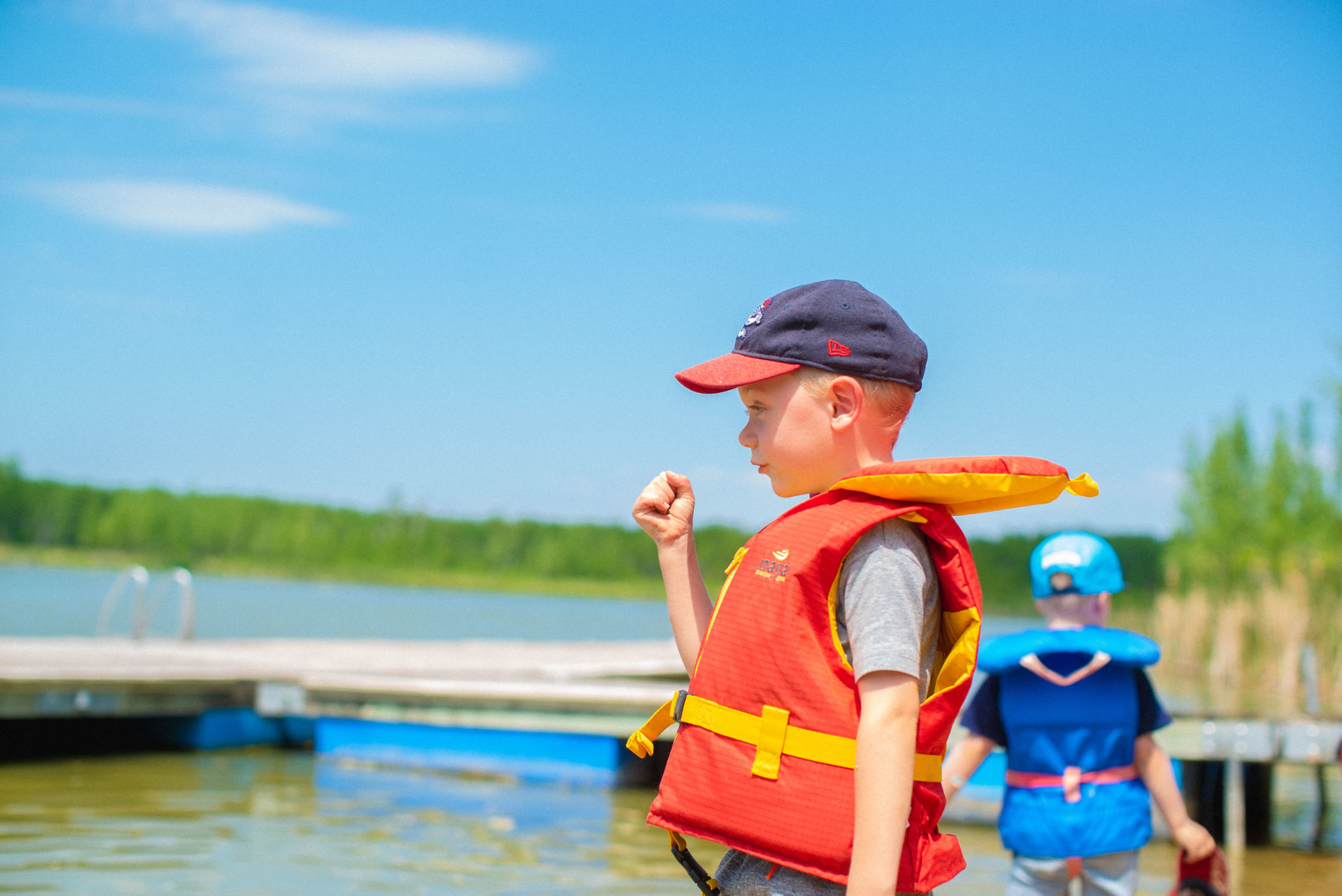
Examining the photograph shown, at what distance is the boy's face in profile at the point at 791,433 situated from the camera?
6.34ft

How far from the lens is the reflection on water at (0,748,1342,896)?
19.5 feet

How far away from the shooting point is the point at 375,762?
9469 millimetres

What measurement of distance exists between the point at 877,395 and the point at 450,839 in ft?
18.5

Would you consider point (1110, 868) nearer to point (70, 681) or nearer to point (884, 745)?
point (884, 745)

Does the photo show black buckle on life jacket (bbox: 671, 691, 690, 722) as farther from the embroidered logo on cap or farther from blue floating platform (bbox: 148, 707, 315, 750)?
blue floating platform (bbox: 148, 707, 315, 750)

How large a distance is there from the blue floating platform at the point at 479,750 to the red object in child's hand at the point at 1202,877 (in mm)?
5343

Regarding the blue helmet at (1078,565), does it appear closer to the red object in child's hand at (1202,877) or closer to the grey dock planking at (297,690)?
the red object in child's hand at (1202,877)

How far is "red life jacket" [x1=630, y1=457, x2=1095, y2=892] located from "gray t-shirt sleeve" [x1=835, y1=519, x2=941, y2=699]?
0.02 metres

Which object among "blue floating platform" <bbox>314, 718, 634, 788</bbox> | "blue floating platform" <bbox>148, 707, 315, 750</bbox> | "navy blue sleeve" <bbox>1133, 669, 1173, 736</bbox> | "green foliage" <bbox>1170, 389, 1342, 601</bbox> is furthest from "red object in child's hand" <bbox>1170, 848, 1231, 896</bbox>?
"green foliage" <bbox>1170, 389, 1342, 601</bbox>

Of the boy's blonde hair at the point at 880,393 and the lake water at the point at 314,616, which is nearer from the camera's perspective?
the boy's blonde hair at the point at 880,393

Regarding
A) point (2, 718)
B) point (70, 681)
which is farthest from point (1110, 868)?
point (2, 718)

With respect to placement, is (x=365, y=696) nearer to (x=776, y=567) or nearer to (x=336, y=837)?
(x=336, y=837)

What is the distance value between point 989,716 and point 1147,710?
17.5 inches

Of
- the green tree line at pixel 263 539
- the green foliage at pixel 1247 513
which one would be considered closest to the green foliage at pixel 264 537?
the green tree line at pixel 263 539
